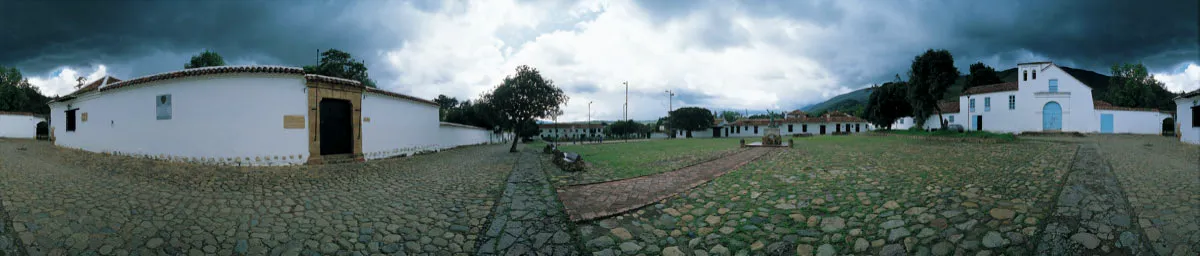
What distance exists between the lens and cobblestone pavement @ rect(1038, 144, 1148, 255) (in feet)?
11.2

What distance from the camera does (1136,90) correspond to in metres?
34.1

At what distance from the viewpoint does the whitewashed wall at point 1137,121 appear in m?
30.2

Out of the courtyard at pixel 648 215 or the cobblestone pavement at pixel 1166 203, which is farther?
the courtyard at pixel 648 215

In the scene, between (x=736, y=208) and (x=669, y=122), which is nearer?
(x=736, y=208)

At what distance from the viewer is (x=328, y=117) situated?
12.3 m

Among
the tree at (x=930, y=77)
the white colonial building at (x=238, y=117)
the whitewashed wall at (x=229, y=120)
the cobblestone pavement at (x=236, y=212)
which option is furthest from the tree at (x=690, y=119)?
the cobblestone pavement at (x=236, y=212)

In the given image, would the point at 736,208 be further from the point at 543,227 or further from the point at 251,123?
the point at 251,123

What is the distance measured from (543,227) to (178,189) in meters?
6.28

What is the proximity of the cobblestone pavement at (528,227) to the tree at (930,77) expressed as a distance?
3233cm

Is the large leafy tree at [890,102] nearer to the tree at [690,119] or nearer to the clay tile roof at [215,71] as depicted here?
the tree at [690,119]

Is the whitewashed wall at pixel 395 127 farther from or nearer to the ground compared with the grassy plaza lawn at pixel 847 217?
farther from the ground

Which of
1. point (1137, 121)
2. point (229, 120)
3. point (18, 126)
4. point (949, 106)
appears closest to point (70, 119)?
point (229, 120)

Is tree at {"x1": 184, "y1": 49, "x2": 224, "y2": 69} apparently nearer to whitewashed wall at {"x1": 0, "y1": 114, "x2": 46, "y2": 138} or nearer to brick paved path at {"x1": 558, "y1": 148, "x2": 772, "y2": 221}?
whitewashed wall at {"x1": 0, "y1": 114, "x2": 46, "y2": 138}

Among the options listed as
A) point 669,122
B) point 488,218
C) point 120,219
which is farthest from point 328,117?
point 669,122
